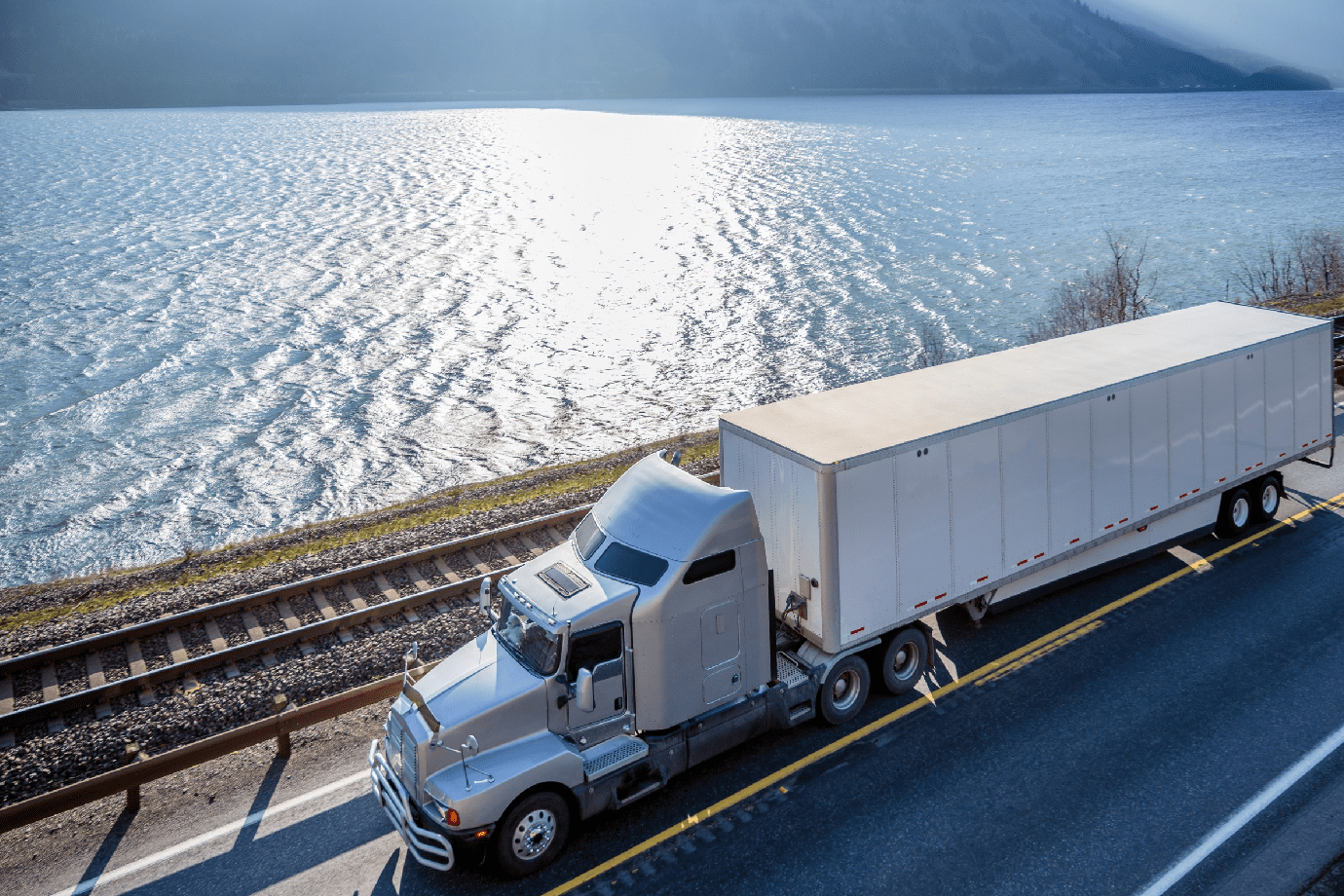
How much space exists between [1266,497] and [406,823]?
15890 mm

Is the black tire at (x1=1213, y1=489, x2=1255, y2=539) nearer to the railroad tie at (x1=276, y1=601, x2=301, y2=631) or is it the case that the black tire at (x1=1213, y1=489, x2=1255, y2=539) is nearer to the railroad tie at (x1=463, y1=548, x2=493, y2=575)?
the railroad tie at (x1=463, y1=548, x2=493, y2=575)

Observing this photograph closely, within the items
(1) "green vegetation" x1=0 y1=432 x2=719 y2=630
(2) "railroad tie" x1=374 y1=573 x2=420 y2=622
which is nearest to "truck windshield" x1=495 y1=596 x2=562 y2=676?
(2) "railroad tie" x1=374 y1=573 x2=420 y2=622

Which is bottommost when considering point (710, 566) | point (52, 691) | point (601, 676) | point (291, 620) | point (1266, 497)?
point (52, 691)

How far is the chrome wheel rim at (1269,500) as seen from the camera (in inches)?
688

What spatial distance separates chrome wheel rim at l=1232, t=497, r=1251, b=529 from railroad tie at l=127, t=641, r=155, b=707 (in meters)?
17.8

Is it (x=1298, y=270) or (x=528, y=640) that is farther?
(x=1298, y=270)

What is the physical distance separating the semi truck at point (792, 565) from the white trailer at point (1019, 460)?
0.13 ft

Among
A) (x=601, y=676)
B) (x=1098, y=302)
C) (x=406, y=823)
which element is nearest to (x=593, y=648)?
(x=601, y=676)

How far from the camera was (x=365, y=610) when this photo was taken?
50.6 feet

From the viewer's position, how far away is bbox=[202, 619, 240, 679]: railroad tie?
14311 millimetres

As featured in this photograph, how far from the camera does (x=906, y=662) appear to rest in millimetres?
13172

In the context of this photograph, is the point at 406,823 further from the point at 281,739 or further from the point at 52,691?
the point at 52,691

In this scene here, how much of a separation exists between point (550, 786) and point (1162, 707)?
802 cm

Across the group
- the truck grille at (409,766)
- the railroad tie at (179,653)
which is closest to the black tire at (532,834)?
the truck grille at (409,766)
